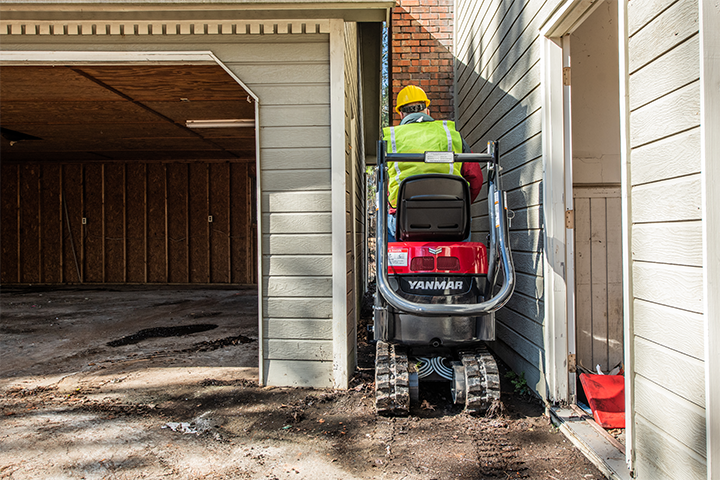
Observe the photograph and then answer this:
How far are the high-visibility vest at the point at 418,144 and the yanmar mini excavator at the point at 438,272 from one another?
0.17m

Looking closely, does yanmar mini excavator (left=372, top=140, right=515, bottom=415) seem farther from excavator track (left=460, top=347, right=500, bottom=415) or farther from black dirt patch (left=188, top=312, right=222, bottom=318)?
black dirt patch (left=188, top=312, right=222, bottom=318)

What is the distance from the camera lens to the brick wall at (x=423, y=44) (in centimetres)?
612

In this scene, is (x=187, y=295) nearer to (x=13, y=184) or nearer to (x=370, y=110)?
(x=370, y=110)

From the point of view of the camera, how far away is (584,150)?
3.48 meters

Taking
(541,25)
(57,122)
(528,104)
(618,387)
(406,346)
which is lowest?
(618,387)

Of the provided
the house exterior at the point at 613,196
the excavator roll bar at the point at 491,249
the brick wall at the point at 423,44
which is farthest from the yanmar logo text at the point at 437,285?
the brick wall at the point at 423,44

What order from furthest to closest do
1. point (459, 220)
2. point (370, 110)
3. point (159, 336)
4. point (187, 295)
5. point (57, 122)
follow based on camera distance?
1. point (187, 295)
2. point (370, 110)
3. point (57, 122)
4. point (159, 336)
5. point (459, 220)

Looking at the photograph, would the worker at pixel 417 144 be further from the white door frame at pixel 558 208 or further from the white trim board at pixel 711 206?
the white trim board at pixel 711 206

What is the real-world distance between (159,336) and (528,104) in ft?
14.7

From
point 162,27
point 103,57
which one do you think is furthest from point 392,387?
point 103,57

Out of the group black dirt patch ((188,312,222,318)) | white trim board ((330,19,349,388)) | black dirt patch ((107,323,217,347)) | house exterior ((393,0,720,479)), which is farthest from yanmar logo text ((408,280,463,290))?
black dirt patch ((188,312,222,318))

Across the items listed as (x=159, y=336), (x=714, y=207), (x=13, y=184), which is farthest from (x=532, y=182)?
(x=13, y=184)

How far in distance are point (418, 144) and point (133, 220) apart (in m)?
9.43

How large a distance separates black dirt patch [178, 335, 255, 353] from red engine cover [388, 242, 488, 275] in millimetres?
2629
